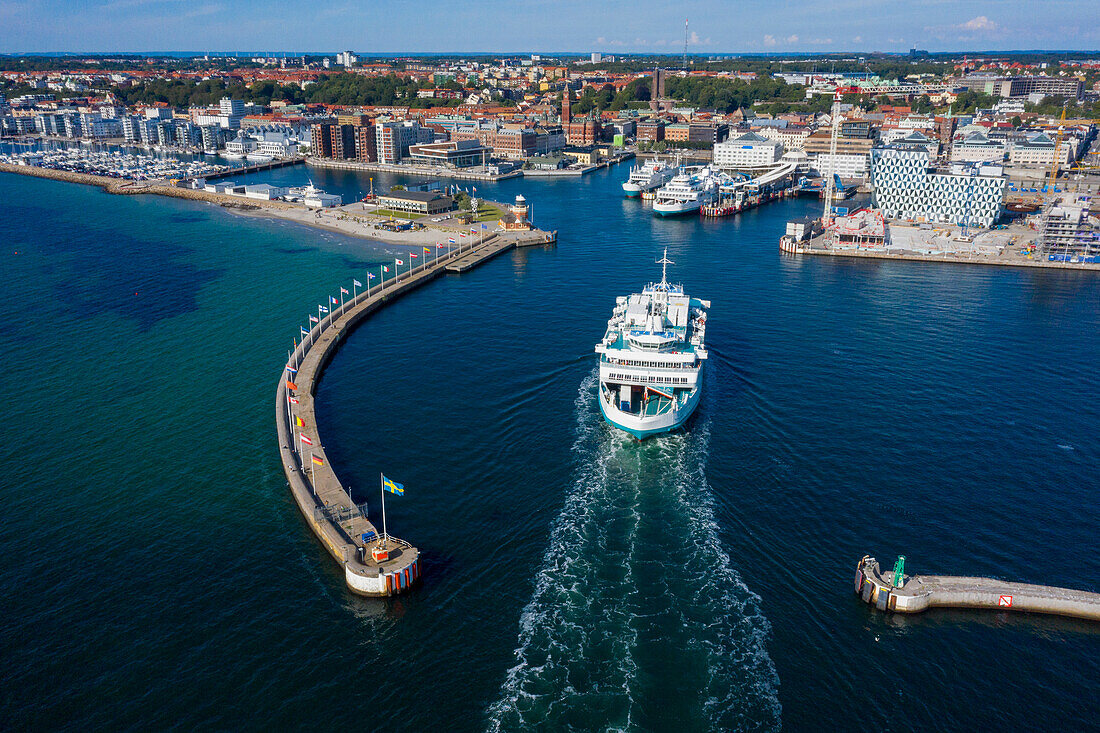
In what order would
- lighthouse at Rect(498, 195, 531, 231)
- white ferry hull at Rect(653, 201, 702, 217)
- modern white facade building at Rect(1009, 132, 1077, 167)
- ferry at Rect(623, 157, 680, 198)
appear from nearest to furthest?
lighthouse at Rect(498, 195, 531, 231), white ferry hull at Rect(653, 201, 702, 217), ferry at Rect(623, 157, 680, 198), modern white facade building at Rect(1009, 132, 1077, 167)

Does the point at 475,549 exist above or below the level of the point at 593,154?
below

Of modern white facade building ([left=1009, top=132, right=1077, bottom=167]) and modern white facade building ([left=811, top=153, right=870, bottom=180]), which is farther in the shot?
modern white facade building ([left=811, top=153, right=870, bottom=180])

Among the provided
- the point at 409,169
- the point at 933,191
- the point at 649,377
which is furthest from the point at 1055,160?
the point at 649,377

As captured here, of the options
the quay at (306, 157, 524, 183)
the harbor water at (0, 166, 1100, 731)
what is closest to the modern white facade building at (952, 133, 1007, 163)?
the harbor water at (0, 166, 1100, 731)

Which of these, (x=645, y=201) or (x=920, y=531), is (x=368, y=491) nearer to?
(x=920, y=531)

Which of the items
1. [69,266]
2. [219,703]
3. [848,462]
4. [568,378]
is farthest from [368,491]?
[69,266]

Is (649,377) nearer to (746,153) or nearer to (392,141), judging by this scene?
(746,153)

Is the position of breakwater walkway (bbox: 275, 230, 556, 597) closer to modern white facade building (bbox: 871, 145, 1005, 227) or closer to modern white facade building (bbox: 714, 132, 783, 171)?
modern white facade building (bbox: 871, 145, 1005, 227)
